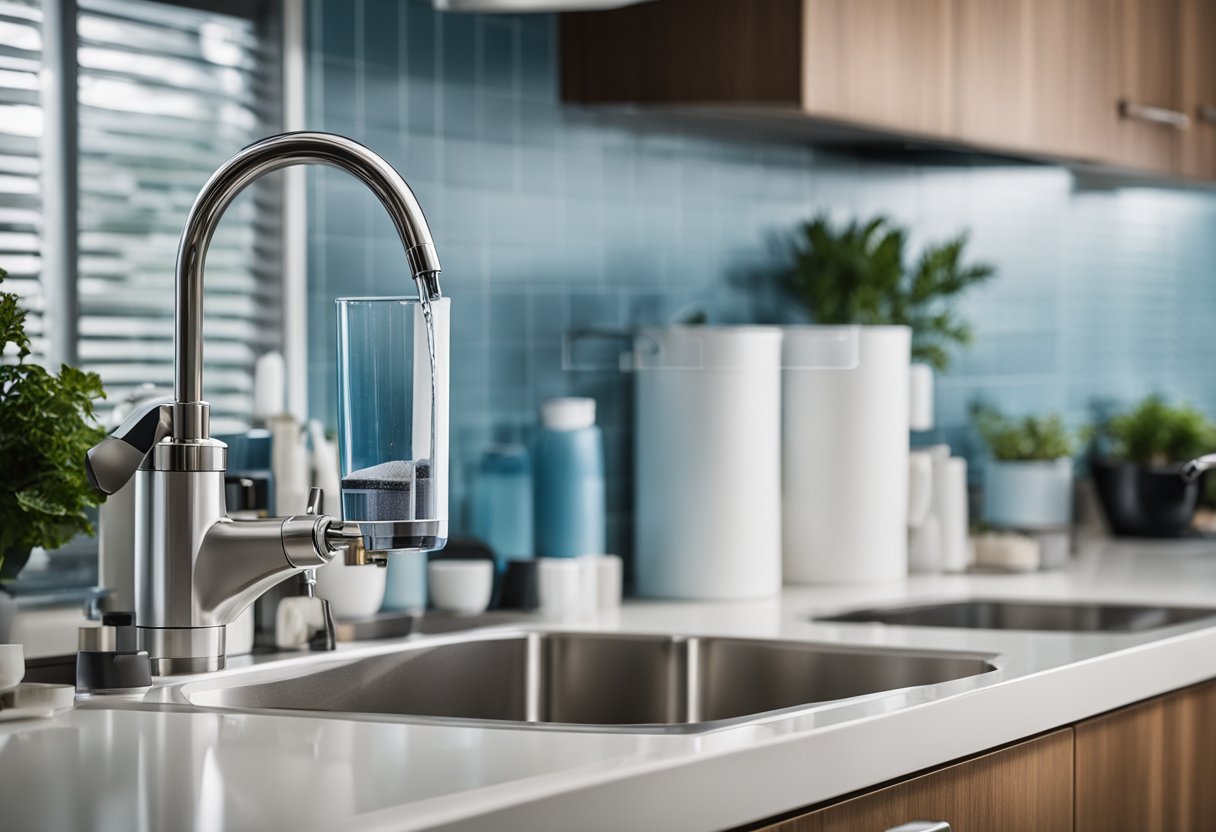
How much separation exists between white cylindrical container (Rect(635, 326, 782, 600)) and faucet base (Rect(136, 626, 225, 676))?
91 centimetres

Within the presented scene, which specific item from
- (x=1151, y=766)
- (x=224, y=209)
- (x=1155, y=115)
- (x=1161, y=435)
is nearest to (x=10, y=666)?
(x=224, y=209)

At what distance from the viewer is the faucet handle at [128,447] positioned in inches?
51.8

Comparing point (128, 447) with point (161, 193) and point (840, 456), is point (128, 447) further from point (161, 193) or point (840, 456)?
point (840, 456)

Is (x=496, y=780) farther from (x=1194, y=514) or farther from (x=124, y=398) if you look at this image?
(x=1194, y=514)

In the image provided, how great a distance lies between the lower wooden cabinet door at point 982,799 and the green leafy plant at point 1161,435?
179cm

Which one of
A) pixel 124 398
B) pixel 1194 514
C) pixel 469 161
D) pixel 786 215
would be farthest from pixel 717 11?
pixel 1194 514

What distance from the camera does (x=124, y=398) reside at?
172cm

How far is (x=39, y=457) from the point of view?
57.1 inches

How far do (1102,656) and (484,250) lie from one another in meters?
0.90

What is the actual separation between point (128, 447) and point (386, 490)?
199 millimetres

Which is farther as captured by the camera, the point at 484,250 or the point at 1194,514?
the point at 1194,514

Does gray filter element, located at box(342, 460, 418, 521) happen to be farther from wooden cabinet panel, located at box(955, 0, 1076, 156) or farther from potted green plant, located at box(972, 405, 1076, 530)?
potted green plant, located at box(972, 405, 1076, 530)

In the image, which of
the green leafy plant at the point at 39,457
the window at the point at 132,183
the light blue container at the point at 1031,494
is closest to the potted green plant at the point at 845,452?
the light blue container at the point at 1031,494

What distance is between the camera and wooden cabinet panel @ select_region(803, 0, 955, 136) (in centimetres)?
210
